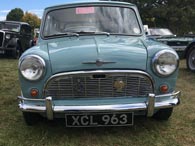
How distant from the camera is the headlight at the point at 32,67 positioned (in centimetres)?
405

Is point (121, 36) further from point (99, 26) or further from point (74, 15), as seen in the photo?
point (74, 15)

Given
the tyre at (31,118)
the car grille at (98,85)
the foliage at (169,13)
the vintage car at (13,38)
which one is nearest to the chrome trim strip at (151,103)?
the car grille at (98,85)

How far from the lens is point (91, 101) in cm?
403

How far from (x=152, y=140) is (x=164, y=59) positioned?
3.02ft

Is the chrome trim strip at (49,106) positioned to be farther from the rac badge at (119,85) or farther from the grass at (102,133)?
the rac badge at (119,85)

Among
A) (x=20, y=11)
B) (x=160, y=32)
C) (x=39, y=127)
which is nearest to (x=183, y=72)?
(x=160, y=32)

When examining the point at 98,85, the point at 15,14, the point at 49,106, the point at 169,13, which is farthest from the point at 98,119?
the point at 15,14

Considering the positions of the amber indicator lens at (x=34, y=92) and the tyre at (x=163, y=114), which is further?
the tyre at (x=163, y=114)

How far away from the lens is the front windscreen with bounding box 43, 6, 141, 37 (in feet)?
17.1

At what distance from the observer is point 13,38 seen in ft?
48.7

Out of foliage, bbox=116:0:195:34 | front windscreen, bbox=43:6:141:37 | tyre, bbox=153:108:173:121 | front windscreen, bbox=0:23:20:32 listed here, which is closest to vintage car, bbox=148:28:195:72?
front windscreen, bbox=43:6:141:37

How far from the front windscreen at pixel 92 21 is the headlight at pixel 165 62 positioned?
1.14m

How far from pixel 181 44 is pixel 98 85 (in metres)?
8.21

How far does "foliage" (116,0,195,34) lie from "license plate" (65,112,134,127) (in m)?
28.1
